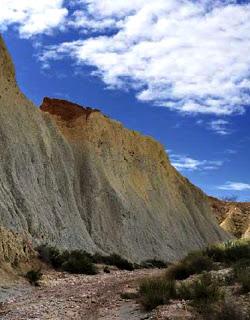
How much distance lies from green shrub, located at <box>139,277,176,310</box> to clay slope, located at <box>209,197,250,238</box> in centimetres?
6718

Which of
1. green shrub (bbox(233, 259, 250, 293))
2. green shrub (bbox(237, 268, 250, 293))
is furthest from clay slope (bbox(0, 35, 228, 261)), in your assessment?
green shrub (bbox(237, 268, 250, 293))

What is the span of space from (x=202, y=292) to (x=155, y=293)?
1242mm

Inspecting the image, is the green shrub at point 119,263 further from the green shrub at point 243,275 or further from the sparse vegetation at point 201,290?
the green shrub at point 243,275

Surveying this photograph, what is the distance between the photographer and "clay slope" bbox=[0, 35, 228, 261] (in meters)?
33.9

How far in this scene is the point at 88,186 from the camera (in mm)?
44125

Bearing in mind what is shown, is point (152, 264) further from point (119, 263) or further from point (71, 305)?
point (71, 305)

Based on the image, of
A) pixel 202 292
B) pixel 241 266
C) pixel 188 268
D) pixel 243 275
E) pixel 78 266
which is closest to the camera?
pixel 202 292

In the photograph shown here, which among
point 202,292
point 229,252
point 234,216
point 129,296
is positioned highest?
point 234,216

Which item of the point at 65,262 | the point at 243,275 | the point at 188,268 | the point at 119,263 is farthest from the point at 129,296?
the point at 119,263

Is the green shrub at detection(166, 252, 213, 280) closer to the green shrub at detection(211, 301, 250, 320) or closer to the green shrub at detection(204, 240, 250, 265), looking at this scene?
the green shrub at detection(204, 240, 250, 265)

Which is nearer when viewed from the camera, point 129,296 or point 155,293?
point 155,293

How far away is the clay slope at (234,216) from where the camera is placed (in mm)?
84500

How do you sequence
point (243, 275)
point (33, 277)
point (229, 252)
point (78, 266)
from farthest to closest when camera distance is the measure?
point (78, 266) → point (229, 252) → point (33, 277) → point (243, 275)

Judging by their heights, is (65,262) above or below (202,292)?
above
